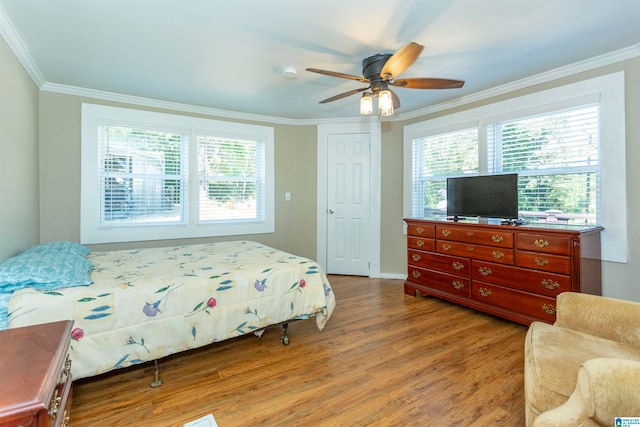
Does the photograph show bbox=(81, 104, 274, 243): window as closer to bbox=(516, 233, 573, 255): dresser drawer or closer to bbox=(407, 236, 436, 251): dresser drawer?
bbox=(407, 236, 436, 251): dresser drawer

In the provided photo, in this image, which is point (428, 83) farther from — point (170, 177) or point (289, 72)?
point (170, 177)

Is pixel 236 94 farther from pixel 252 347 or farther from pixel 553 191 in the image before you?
pixel 553 191

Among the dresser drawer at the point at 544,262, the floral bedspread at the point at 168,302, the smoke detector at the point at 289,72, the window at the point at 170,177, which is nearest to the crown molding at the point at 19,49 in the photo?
the window at the point at 170,177

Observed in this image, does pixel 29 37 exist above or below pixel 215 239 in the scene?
above

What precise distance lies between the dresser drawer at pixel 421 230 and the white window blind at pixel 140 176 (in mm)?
2778

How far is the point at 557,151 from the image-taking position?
2818 mm

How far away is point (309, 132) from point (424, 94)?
1759 millimetres

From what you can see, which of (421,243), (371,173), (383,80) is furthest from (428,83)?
(371,173)

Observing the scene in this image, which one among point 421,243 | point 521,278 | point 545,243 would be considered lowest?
point 521,278

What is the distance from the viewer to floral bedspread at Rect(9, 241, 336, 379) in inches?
64.7

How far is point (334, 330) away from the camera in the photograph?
266 centimetres

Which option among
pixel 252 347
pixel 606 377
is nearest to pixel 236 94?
pixel 252 347

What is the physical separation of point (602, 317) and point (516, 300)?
3.69 ft

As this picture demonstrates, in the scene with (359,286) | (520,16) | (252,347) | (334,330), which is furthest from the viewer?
(359,286)
